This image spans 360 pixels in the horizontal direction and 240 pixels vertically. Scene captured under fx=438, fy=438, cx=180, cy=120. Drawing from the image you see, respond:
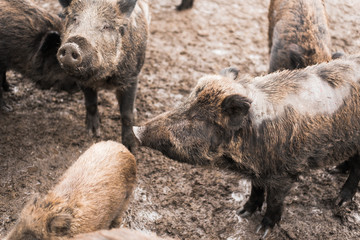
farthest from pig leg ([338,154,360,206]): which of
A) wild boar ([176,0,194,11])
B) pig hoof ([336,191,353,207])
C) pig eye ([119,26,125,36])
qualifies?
wild boar ([176,0,194,11])

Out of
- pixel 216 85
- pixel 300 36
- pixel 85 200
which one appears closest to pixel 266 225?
pixel 216 85

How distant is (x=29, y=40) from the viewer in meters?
4.68

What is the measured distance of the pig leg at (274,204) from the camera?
383 cm

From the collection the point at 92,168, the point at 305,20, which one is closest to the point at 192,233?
the point at 92,168

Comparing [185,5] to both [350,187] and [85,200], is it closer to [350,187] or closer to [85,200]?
[350,187]

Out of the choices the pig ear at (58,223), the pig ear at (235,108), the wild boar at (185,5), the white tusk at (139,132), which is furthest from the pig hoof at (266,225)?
the wild boar at (185,5)

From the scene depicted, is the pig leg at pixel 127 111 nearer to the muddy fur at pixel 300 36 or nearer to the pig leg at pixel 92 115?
the pig leg at pixel 92 115

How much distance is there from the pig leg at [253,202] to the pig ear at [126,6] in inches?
83.5

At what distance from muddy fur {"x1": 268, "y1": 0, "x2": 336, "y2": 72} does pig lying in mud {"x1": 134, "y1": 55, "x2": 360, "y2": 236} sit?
65 cm

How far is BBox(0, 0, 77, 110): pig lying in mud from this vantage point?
15.2 feet

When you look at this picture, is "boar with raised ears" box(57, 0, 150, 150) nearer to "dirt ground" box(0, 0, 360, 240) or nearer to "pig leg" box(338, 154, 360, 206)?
"dirt ground" box(0, 0, 360, 240)

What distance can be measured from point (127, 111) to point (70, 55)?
3.77 ft

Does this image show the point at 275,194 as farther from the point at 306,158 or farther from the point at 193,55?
the point at 193,55

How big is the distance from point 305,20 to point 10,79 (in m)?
3.72
